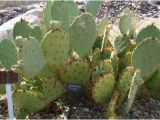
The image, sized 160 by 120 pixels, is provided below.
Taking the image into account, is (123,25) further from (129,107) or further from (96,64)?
(129,107)

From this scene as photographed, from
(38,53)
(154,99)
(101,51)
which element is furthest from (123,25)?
(38,53)

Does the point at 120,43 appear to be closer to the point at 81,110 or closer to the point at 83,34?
the point at 83,34

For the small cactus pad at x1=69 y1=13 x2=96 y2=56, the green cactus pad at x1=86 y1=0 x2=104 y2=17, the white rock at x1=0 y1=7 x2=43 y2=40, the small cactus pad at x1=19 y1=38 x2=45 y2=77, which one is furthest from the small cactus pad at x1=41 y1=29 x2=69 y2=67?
the white rock at x1=0 y1=7 x2=43 y2=40

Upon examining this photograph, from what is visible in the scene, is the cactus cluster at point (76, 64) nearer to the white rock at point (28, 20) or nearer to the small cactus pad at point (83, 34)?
the small cactus pad at point (83, 34)

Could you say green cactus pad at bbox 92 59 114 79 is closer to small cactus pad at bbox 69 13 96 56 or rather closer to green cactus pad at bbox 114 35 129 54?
small cactus pad at bbox 69 13 96 56

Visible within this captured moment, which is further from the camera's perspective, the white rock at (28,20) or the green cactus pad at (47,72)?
the white rock at (28,20)

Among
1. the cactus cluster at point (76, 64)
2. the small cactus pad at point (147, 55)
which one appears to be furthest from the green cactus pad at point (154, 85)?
the small cactus pad at point (147, 55)

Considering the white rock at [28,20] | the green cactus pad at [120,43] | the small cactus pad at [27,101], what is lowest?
the white rock at [28,20]
